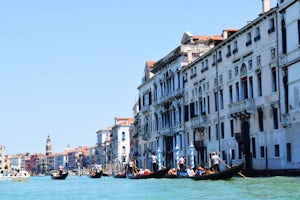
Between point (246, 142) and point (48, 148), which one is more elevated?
point (48, 148)

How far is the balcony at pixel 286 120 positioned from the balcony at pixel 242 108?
3120mm

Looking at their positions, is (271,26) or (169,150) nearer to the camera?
(271,26)

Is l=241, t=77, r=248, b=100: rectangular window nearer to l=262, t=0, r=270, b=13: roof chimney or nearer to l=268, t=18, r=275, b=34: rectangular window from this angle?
l=268, t=18, r=275, b=34: rectangular window

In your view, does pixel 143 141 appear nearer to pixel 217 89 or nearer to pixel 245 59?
pixel 217 89

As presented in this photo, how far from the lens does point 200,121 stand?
34125mm

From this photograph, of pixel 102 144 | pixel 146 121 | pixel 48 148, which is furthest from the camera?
pixel 48 148

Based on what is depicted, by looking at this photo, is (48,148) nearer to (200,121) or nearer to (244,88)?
(200,121)

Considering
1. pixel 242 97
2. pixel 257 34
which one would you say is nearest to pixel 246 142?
pixel 242 97

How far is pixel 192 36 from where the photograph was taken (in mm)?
39688

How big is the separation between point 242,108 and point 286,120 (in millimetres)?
4287

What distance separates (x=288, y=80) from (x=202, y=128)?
11.2m

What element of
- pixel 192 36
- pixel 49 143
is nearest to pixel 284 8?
pixel 192 36

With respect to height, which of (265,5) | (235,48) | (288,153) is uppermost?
(265,5)

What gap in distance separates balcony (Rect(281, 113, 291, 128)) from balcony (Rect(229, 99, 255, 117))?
3.12m
